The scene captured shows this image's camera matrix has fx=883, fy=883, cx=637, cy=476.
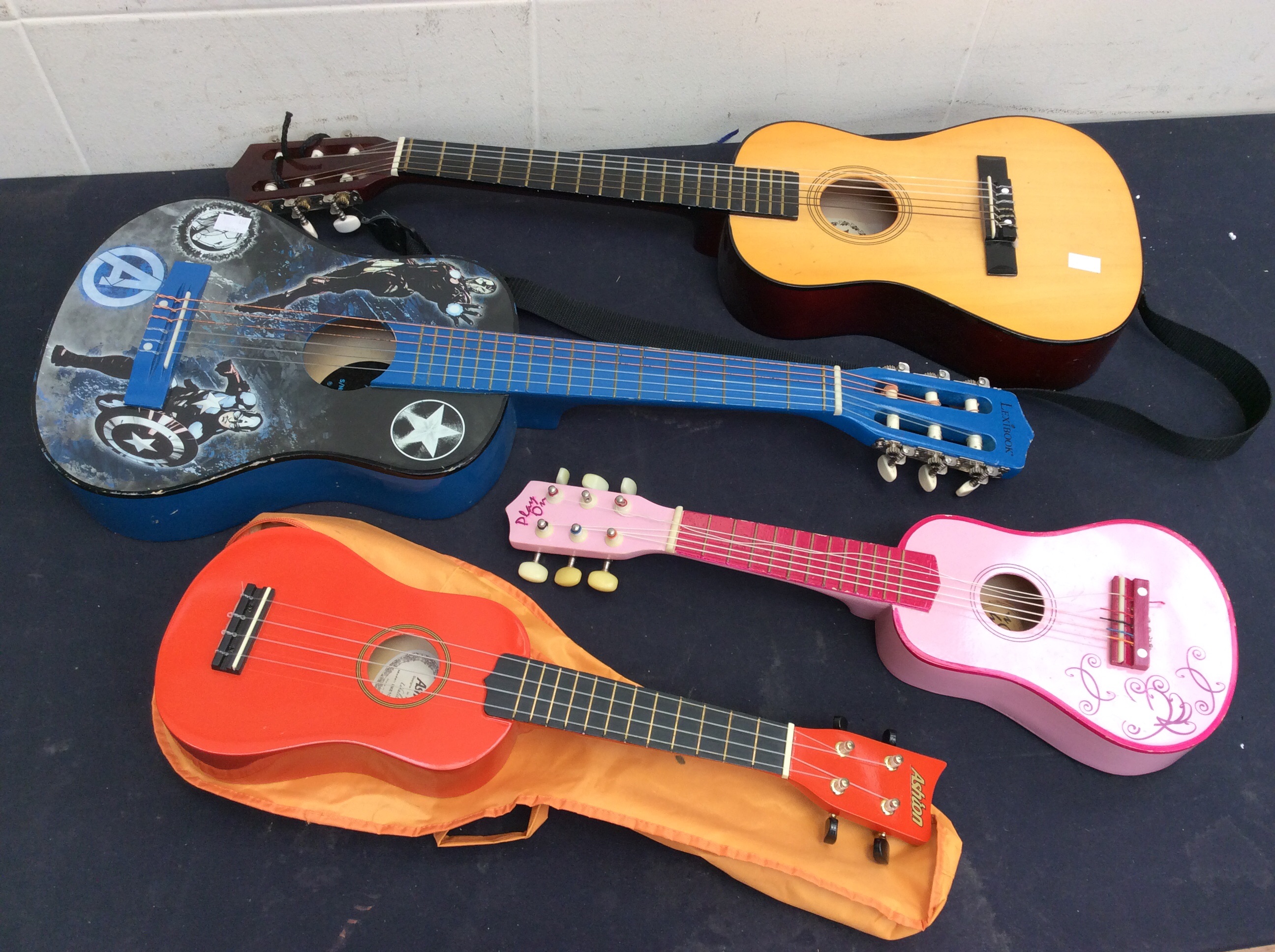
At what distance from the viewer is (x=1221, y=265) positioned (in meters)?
2.16

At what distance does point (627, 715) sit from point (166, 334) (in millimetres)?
1100

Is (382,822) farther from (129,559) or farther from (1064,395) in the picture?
(1064,395)

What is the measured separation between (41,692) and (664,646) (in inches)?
45.0

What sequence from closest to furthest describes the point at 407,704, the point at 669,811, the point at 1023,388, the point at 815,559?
the point at 407,704, the point at 669,811, the point at 815,559, the point at 1023,388

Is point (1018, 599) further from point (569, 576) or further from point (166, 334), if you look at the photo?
point (166, 334)

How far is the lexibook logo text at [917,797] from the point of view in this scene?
4.65ft

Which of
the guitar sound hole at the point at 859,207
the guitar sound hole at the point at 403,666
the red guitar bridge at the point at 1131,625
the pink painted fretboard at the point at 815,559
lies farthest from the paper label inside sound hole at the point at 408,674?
the guitar sound hole at the point at 859,207

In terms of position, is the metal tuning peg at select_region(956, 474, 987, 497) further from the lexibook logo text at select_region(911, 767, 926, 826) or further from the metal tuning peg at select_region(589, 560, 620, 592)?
the metal tuning peg at select_region(589, 560, 620, 592)

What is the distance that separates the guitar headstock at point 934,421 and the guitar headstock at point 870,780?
575mm

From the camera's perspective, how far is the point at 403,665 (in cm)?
149

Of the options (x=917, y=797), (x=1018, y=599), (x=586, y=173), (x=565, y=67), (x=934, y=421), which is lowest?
(x=917, y=797)

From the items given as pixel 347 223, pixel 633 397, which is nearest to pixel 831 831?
pixel 633 397

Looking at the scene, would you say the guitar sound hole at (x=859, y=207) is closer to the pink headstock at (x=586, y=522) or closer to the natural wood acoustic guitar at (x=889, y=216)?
the natural wood acoustic guitar at (x=889, y=216)

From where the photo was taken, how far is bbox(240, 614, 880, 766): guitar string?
4.69ft
